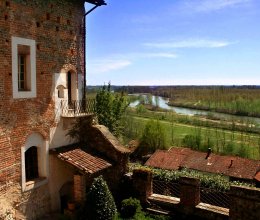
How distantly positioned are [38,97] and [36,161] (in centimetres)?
238

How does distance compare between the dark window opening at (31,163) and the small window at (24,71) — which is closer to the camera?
the small window at (24,71)

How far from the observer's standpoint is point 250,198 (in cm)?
1077

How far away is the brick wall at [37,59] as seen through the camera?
10.5 meters

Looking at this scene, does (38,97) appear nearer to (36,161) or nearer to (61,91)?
(61,91)

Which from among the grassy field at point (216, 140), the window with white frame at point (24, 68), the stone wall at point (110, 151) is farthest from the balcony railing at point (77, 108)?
the grassy field at point (216, 140)

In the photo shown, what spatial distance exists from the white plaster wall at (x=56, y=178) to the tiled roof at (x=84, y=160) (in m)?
A: 0.54

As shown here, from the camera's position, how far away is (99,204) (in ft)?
35.8

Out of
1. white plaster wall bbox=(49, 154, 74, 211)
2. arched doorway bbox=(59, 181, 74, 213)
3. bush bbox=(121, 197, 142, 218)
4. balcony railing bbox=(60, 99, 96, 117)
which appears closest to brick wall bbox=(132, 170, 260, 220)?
bush bbox=(121, 197, 142, 218)

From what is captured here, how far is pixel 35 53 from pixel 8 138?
10.1 ft

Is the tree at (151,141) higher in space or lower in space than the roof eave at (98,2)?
lower

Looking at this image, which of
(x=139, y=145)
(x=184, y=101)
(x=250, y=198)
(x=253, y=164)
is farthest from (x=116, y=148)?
(x=184, y=101)

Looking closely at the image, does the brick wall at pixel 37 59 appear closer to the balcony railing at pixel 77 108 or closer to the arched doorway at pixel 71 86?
the arched doorway at pixel 71 86

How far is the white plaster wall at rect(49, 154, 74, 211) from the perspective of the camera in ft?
41.4

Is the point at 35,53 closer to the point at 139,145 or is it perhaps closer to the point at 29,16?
the point at 29,16
